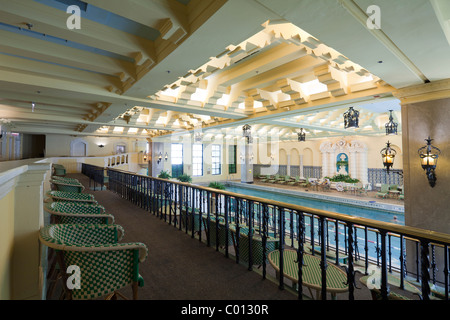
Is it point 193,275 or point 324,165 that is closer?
point 193,275

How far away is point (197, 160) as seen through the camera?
763 inches

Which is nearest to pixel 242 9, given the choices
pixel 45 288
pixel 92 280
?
pixel 92 280

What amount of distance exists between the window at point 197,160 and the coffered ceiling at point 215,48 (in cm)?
1293

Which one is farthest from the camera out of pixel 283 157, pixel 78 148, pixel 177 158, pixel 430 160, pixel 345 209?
pixel 283 157

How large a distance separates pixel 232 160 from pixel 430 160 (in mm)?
17829

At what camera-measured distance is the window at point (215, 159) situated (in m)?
20.1

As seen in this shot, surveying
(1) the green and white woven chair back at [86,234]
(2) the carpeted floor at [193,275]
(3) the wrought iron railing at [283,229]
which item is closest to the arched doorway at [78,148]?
(3) the wrought iron railing at [283,229]

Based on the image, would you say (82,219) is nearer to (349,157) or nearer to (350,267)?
(350,267)

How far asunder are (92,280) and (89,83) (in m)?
4.40

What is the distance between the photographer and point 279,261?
7.29 ft

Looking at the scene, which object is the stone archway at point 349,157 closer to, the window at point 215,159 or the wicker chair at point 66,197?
the window at point 215,159

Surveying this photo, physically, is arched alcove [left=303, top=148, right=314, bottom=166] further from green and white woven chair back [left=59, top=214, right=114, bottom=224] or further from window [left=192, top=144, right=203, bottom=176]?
green and white woven chair back [left=59, top=214, right=114, bottom=224]

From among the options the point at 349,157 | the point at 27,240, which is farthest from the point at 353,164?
the point at 27,240

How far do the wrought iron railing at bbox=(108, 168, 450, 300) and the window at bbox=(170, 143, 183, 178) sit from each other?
10.8 m
